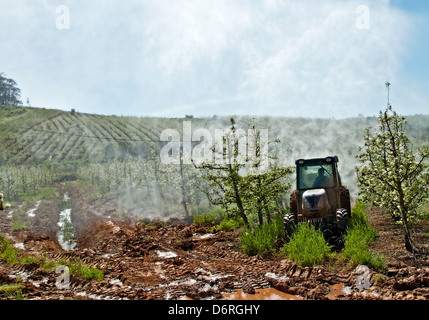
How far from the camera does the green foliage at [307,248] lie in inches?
313

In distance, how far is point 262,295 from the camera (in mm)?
6305

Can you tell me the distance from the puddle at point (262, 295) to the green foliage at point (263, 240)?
119 inches

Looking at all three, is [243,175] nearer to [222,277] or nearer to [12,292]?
[222,277]

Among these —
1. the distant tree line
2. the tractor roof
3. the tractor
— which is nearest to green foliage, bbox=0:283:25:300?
the tractor

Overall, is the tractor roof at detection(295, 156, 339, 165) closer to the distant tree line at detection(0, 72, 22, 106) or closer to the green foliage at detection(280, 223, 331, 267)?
the green foliage at detection(280, 223, 331, 267)

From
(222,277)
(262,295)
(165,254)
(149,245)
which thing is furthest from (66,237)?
(262,295)

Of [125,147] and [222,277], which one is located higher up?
[125,147]

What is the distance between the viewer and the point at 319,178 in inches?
418

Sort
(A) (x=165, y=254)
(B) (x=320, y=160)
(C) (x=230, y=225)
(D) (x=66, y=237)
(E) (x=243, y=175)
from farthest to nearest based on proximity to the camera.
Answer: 1. (D) (x=66, y=237)
2. (C) (x=230, y=225)
3. (E) (x=243, y=175)
4. (A) (x=165, y=254)
5. (B) (x=320, y=160)

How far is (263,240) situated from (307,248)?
71.2 inches

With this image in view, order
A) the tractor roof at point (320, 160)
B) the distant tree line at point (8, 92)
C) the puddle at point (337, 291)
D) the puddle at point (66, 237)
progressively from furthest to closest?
1. the distant tree line at point (8, 92)
2. the puddle at point (66, 237)
3. the tractor roof at point (320, 160)
4. the puddle at point (337, 291)

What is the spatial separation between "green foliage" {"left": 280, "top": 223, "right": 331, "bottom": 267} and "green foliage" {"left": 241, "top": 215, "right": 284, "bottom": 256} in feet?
2.65

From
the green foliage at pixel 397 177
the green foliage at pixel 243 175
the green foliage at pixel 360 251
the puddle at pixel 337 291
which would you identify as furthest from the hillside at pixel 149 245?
the green foliage at pixel 243 175

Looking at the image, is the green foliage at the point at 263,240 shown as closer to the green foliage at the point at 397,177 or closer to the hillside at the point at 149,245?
the hillside at the point at 149,245
